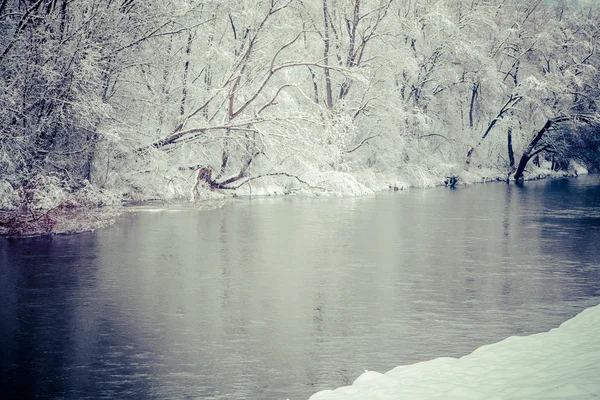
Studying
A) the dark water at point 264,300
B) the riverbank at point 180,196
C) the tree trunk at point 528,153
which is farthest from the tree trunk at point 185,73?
the tree trunk at point 528,153

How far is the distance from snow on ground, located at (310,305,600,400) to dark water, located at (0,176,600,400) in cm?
61

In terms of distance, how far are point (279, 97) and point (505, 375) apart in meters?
23.9

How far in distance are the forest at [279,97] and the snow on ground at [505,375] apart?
1330 cm

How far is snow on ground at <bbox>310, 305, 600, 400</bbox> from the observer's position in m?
5.51

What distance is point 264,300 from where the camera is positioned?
1094 centimetres

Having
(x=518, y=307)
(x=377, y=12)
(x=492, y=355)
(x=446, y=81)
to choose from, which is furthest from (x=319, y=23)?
(x=492, y=355)

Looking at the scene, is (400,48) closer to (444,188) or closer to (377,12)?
(377,12)

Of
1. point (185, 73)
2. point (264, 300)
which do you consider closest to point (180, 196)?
point (185, 73)

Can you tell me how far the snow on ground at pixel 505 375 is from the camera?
18.1ft

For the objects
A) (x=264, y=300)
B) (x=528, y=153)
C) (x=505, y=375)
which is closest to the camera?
(x=505, y=375)

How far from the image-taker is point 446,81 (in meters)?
41.1

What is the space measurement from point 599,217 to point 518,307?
1470cm

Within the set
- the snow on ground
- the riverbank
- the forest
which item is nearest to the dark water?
the snow on ground

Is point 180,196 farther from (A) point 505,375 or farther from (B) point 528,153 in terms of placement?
(B) point 528,153
